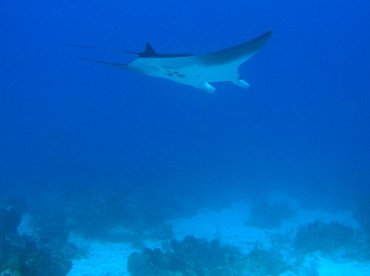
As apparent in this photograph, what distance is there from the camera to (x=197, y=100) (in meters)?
105

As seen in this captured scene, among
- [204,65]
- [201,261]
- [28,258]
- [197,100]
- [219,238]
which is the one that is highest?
[197,100]

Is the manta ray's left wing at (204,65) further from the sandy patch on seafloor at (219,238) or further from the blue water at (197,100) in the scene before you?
the blue water at (197,100)

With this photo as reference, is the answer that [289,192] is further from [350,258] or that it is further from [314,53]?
[314,53]

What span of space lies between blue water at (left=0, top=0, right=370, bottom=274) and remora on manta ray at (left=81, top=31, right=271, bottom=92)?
18463 mm

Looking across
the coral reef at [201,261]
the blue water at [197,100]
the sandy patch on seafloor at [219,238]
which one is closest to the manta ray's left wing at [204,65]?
the coral reef at [201,261]

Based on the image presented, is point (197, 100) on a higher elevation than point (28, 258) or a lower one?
higher

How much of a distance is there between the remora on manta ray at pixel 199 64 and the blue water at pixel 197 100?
60.6ft

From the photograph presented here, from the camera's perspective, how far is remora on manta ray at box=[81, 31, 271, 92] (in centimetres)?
637

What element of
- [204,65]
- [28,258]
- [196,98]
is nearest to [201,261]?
[28,258]

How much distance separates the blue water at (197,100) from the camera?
3684cm

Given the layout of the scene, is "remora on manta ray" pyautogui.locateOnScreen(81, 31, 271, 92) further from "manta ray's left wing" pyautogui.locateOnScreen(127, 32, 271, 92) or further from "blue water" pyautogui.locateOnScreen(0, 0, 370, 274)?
"blue water" pyautogui.locateOnScreen(0, 0, 370, 274)

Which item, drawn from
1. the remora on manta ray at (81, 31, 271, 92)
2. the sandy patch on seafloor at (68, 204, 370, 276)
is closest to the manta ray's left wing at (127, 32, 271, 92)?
the remora on manta ray at (81, 31, 271, 92)

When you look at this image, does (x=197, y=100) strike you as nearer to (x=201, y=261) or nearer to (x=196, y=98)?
(x=196, y=98)

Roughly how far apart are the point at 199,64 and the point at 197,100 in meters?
97.8
